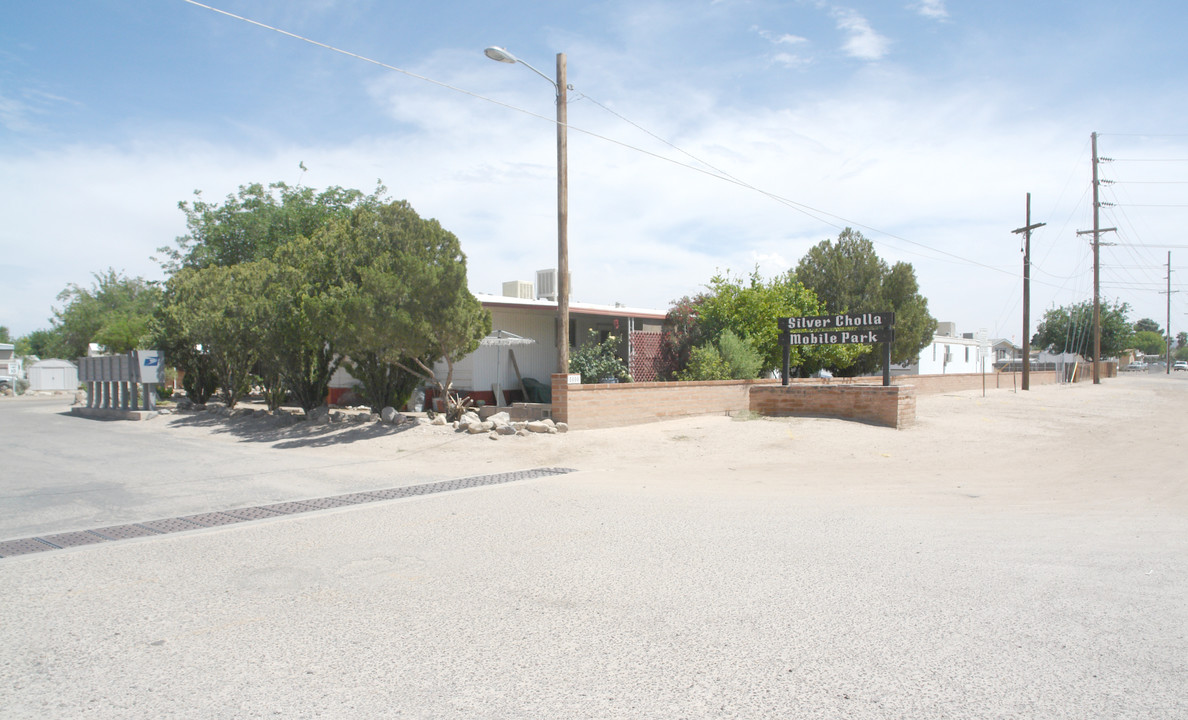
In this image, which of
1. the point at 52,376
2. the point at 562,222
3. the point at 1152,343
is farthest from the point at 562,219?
the point at 1152,343

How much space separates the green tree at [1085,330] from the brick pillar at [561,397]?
60027 mm

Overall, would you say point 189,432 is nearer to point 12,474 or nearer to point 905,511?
point 12,474

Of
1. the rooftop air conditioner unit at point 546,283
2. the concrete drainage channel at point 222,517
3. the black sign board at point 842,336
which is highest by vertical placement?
the rooftop air conditioner unit at point 546,283

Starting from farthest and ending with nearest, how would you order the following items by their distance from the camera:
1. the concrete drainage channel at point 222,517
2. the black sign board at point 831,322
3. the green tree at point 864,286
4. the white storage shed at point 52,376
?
the white storage shed at point 52,376, the green tree at point 864,286, the black sign board at point 831,322, the concrete drainage channel at point 222,517

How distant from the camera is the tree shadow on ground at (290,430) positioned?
15.0m

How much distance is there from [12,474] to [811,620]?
12.0m

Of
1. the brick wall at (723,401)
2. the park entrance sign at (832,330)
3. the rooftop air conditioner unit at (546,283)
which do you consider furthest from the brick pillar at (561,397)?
the rooftop air conditioner unit at (546,283)

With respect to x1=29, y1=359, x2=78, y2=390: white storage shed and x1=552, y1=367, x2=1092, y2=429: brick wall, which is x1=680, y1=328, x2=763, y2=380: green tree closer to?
x1=552, y1=367, x2=1092, y2=429: brick wall

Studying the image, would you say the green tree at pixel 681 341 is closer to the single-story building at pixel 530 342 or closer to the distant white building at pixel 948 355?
the single-story building at pixel 530 342

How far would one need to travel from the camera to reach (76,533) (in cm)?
725

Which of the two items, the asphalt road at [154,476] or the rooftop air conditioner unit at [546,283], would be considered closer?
the asphalt road at [154,476]

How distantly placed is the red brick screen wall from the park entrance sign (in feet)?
13.2

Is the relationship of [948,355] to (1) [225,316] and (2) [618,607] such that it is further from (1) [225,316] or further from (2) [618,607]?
(2) [618,607]

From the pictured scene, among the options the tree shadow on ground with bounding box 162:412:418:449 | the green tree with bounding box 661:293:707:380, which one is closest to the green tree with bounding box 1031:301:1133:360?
the green tree with bounding box 661:293:707:380
